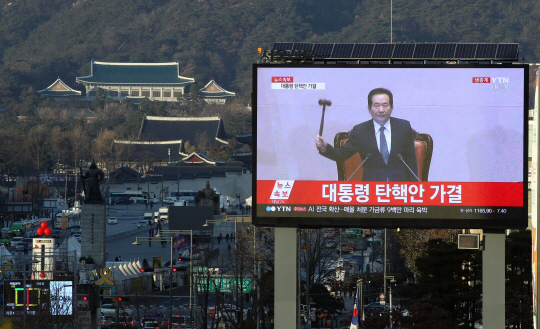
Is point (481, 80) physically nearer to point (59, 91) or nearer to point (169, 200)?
point (169, 200)

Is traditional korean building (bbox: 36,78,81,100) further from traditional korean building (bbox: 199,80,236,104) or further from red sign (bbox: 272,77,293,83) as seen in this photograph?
red sign (bbox: 272,77,293,83)

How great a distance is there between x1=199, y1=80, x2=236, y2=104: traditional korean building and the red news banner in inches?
5715

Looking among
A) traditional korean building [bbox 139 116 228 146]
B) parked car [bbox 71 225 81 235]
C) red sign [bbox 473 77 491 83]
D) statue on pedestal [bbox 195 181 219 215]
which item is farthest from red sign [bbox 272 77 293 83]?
traditional korean building [bbox 139 116 228 146]

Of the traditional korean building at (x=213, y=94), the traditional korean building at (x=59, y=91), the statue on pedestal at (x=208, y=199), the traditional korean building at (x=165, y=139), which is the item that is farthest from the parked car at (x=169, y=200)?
the traditional korean building at (x=59, y=91)

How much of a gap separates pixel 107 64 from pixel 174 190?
71395 millimetres

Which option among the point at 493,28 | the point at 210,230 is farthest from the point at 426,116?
the point at 493,28

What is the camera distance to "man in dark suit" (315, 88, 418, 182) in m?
18.7

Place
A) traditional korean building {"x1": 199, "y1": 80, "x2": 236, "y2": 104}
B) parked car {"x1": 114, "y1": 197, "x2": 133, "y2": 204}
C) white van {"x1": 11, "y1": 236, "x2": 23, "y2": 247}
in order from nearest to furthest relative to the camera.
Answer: white van {"x1": 11, "y1": 236, "x2": 23, "y2": 247}
parked car {"x1": 114, "y1": 197, "x2": 133, "y2": 204}
traditional korean building {"x1": 199, "y1": 80, "x2": 236, "y2": 104}

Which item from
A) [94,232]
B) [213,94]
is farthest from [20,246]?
[213,94]

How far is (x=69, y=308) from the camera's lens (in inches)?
1097

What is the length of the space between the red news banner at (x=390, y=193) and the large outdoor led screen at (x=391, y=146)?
0.07 feet

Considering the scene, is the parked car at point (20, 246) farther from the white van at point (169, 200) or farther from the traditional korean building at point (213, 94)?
the traditional korean building at point (213, 94)

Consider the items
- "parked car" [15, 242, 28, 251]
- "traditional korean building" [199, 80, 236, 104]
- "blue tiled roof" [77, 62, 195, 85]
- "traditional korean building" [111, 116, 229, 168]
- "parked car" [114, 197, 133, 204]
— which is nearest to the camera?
"parked car" [15, 242, 28, 251]

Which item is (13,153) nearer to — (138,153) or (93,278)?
(138,153)
